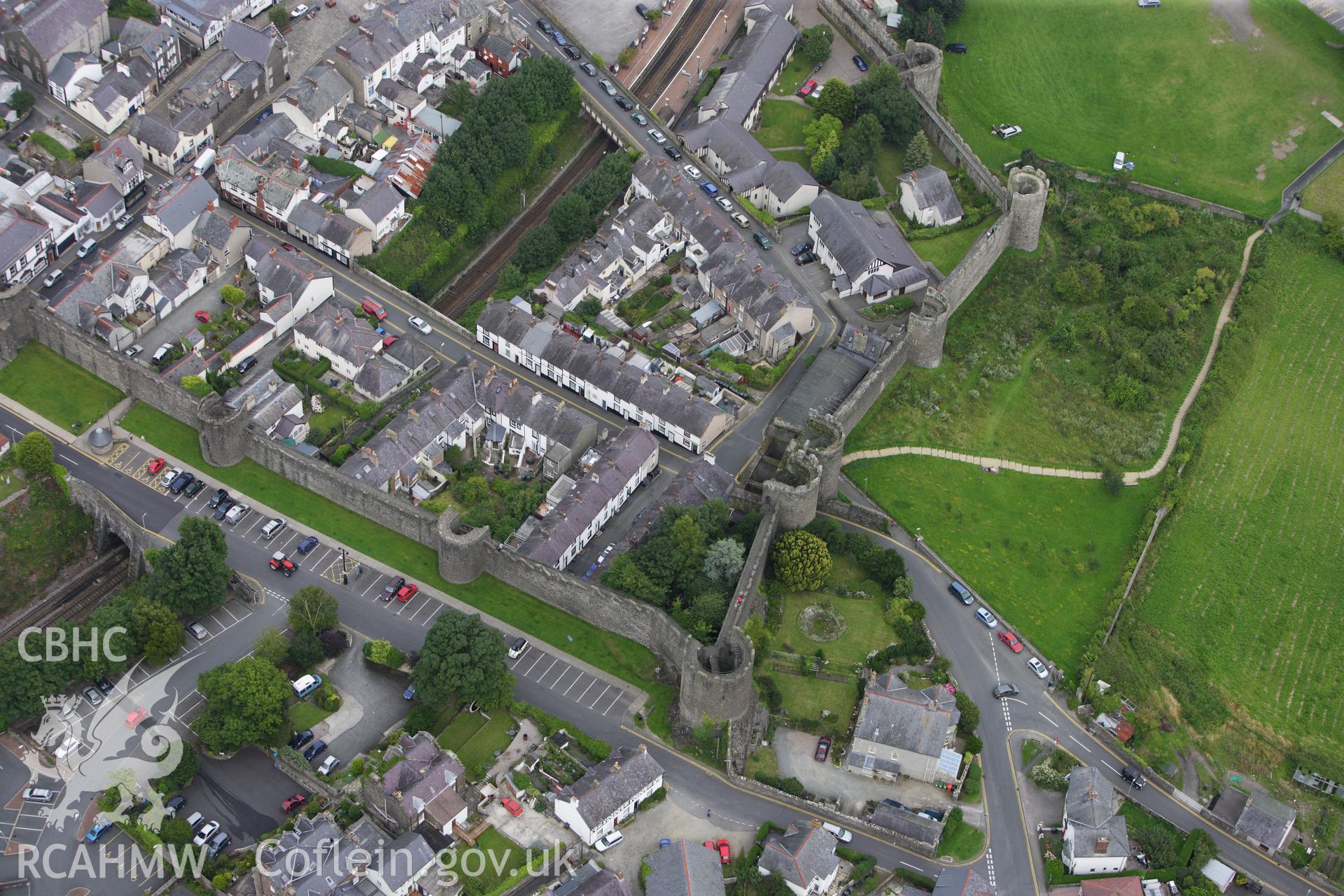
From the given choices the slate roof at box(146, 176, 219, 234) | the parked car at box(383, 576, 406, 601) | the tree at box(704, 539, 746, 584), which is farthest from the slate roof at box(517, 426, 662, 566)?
the slate roof at box(146, 176, 219, 234)

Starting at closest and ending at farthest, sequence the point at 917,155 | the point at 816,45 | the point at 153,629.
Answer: the point at 153,629
the point at 917,155
the point at 816,45

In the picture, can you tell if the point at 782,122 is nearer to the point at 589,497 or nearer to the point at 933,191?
the point at 933,191

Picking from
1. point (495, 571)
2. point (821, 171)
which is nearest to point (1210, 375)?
point (821, 171)

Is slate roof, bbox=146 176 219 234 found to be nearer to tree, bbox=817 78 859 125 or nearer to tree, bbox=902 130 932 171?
tree, bbox=817 78 859 125

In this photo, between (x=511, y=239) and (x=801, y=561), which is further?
(x=511, y=239)

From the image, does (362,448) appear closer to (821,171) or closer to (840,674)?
(840,674)

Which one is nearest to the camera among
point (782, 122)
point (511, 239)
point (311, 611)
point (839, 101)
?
point (311, 611)

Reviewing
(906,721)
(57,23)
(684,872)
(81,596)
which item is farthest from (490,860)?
(57,23)
